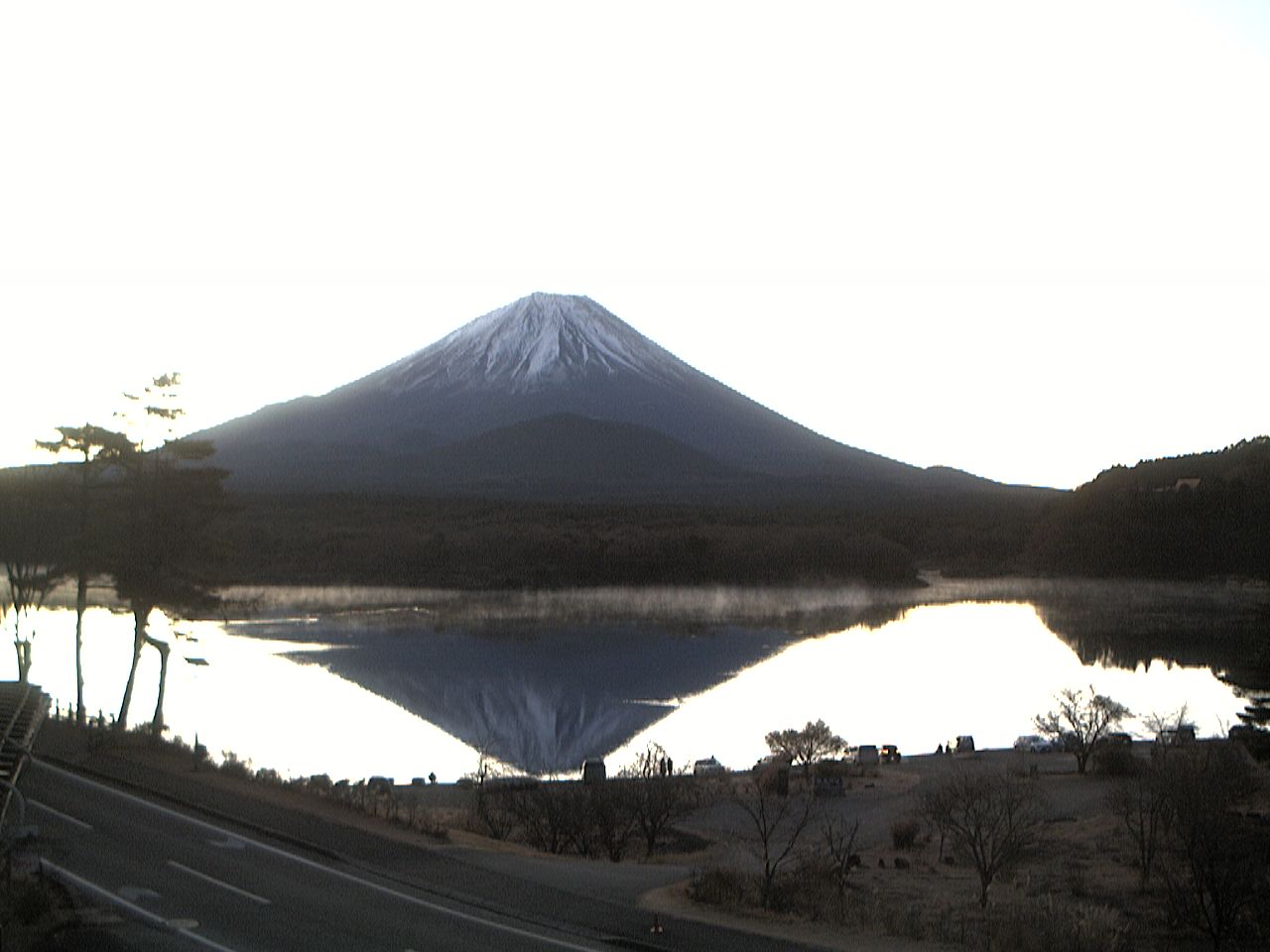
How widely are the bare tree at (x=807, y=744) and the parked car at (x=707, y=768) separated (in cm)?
138

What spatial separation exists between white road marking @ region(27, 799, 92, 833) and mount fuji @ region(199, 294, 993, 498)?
9244cm

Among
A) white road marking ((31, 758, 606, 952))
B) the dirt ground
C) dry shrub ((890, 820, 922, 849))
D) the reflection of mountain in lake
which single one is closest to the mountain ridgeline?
the reflection of mountain in lake

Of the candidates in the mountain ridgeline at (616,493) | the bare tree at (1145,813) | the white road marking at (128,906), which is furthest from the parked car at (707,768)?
the mountain ridgeline at (616,493)

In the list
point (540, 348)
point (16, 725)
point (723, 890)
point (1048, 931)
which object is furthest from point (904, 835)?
point (540, 348)

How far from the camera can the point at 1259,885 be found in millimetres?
16875

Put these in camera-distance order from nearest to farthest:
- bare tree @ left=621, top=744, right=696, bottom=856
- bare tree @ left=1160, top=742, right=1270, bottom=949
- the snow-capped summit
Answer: bare tree @ left=1160, top=742, right=1270, bottom=949
bare tree @ left=621, top=744, right=696, bottom=856
the snow-capped summit

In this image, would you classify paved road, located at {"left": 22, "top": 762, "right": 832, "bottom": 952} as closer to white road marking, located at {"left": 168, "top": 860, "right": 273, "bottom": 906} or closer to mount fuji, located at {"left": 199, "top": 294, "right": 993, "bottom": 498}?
white road marking, located at {"left": 168, "top": 860, "right": 273, "bottom": 906}

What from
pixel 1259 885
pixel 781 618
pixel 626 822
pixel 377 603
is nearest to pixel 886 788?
pixel 626 822

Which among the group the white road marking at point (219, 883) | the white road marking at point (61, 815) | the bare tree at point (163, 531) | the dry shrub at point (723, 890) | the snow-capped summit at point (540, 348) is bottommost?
the dry shrub at point (723, 890)

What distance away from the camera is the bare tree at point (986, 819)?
18.2 m

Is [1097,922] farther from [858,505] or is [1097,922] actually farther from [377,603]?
[858,505]

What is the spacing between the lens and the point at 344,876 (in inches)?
538

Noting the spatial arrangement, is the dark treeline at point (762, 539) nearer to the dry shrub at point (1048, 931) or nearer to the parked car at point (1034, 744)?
the parked car at point (1034, 744)

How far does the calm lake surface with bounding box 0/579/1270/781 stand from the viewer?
35188mm
